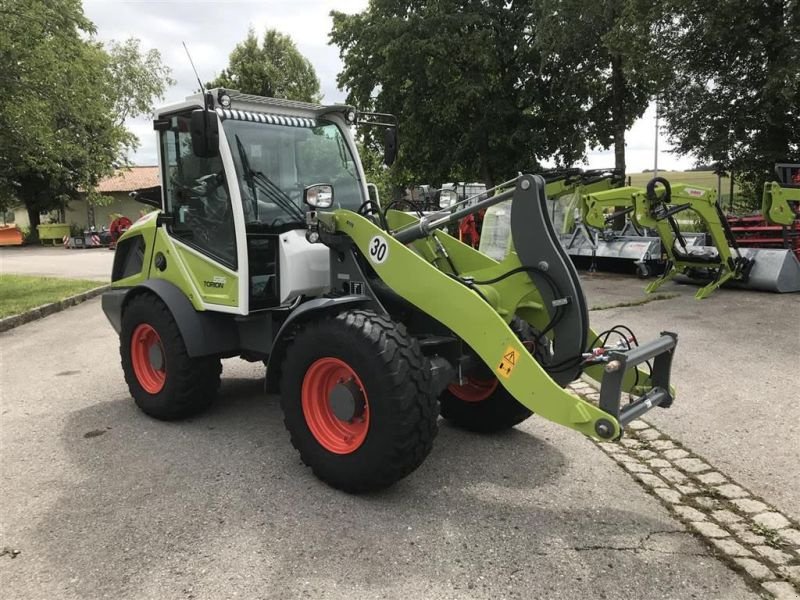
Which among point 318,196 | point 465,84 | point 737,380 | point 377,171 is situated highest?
point 465,84

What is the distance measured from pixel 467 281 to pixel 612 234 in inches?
464

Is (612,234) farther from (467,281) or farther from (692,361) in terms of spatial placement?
(467,281)

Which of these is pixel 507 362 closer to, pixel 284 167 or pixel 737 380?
pixel 284 167

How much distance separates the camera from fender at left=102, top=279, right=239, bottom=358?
4652 millimetres

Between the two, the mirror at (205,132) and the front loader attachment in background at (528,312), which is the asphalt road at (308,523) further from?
the mirror at (205,132)

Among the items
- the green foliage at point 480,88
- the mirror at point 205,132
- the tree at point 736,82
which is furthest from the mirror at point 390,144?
the green foliage at point 480,88

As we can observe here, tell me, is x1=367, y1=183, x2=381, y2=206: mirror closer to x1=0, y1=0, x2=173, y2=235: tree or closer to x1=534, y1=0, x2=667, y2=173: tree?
x1=0, y1=0, x2=173, y2=235: tree

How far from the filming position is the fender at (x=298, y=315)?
373 cm

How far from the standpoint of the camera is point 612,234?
14.7 meters

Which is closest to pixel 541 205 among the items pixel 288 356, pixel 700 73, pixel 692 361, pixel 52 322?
pixel 288 356

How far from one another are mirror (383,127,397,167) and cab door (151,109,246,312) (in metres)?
1.38

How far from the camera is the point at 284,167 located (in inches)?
183

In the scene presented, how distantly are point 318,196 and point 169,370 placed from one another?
1789mm

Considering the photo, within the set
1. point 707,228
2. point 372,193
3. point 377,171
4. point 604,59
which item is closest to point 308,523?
point 372,193
